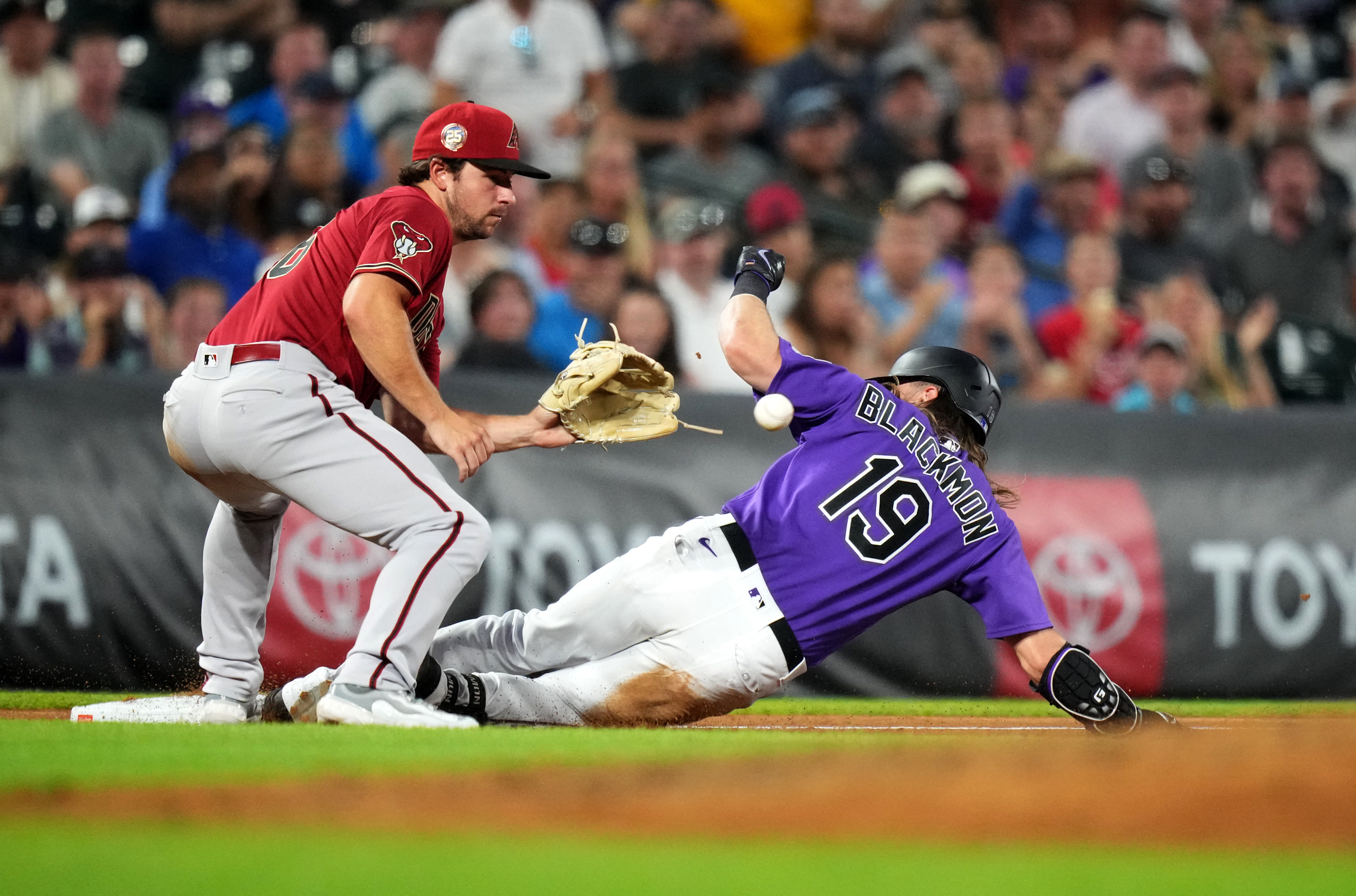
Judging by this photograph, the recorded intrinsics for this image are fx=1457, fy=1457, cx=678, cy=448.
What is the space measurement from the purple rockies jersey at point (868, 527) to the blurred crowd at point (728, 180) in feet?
10.3

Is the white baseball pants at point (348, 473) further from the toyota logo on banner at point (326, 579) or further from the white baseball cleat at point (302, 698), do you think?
the toyota logo on banner at point (326, 579)

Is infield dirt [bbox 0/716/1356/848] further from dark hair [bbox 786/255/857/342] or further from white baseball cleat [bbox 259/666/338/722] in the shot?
dark hair [bbox 786/255/857/342]

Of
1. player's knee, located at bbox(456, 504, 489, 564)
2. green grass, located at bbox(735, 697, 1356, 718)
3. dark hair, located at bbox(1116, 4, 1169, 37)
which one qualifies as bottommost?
green grass, located at bbox(735, 697, 1356, 718)

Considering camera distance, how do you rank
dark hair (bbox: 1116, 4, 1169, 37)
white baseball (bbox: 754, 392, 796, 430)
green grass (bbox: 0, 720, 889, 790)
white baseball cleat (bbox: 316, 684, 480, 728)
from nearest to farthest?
green grass (bbox: 0, 720, 889, 790) → white baseball cleat (bbox: 316, 684, 480, 728) → white baseball (bbox: 754, 392, 796, 430) → dark hair (bbox: 1116, 4, 1169, 37)

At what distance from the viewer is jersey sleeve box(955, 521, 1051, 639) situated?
4613 mm

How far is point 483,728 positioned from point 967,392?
1971 millimetres

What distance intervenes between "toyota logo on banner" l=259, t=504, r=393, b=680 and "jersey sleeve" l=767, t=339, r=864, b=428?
2420 mm

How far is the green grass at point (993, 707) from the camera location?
617 centimetres

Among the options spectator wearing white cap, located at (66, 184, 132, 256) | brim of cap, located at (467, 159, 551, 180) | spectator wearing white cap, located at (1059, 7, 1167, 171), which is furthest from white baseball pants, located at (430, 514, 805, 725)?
spectator wearing white cap, located at (1059, 7, 1167, 171)

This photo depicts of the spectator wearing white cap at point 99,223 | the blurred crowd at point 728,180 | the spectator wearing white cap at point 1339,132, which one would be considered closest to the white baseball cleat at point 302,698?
the blurred crowd at point 728,180

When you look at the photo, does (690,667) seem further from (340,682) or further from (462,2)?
(462,2)

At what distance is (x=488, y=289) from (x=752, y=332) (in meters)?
3.44

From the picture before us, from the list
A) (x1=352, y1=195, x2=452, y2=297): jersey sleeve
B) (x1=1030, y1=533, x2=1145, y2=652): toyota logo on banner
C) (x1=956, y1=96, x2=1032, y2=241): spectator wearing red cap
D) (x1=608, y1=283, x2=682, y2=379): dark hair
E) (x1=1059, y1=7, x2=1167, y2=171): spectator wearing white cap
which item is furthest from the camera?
(x1=1059, y1=7, x2=1167, y2=171): spectator wearing white cap

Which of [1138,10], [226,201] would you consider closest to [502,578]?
[226,201]
